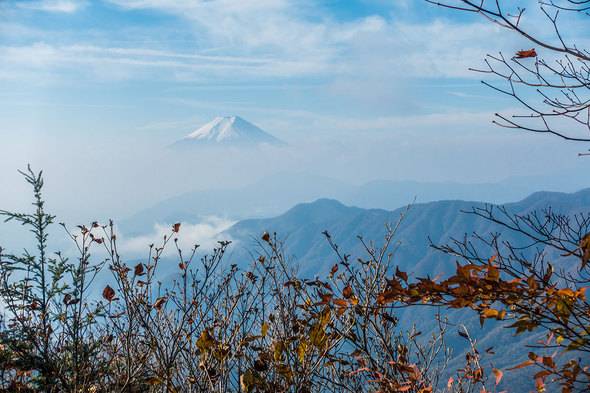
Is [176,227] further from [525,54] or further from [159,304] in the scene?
[525,54]

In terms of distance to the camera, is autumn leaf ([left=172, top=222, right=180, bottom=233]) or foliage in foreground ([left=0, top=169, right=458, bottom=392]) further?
autumn leaf ([left=172, top=222, right=180, bottom=233])

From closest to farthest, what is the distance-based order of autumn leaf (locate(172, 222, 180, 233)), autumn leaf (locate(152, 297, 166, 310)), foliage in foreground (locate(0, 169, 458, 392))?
foliage in foreground (locate(0, 169, 458, 392))
autumn leaf (locate(152, 297, 166, 310))
autumn leaf (locate(172, 222, 180, 233))

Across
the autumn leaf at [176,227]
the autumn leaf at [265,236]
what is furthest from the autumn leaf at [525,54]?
the autumn leaf at [176,227]

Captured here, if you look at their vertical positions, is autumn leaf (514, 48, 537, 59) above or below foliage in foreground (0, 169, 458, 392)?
above

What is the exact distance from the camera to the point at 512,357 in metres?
168

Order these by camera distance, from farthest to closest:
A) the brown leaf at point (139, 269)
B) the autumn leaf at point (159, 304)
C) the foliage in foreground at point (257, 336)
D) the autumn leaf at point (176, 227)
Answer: the autumn leaf at point (176, 227)
the autumn leaf at point (159, 304)
the brown leaf at point (139, 269)
the foliage in foreground at point (257, 336)

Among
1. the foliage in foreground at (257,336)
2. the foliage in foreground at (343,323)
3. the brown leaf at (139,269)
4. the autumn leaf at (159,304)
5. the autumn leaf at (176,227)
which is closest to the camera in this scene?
the foliage in foreground at (343,323)

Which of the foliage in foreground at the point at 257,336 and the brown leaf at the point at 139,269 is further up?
the brown leaf at the point at 139,269

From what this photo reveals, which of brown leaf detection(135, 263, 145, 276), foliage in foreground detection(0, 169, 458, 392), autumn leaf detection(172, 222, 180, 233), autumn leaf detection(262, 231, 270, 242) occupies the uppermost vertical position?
autumn leaf detection(172, 222, 180, 233)

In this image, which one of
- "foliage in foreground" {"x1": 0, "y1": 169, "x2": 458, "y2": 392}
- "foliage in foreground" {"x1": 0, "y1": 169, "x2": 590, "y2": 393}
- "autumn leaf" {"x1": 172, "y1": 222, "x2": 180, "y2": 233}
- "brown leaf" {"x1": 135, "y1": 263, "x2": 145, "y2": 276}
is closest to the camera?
"foliage in foreground" {"x1": 0, "y1": 169, "x2": 590, "y2": 393}

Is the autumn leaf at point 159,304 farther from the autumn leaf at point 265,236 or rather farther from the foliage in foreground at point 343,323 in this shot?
the autumn leaf at point 265,236

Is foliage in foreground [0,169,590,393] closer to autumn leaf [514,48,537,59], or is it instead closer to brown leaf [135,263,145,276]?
brown leaf [135,263,145,276]

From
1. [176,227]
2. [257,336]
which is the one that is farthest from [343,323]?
[176,227]

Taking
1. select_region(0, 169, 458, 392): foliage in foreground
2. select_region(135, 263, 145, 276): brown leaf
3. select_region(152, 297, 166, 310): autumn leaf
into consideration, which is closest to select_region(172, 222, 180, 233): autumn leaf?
select_region(0, 169, 458, 392): foliage in foreground
